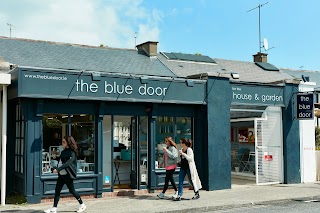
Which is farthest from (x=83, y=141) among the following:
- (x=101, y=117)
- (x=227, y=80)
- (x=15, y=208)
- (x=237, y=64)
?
(x=237, y=64)

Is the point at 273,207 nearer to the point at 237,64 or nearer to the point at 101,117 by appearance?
the point at 101,117

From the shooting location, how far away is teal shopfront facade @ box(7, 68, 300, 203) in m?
10.8

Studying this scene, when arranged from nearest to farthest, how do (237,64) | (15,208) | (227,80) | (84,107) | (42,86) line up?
(15,208) < (42,86) < (84,107) < (227,80) < (237,64)

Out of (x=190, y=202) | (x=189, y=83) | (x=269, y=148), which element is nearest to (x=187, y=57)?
(x=189, y=83)

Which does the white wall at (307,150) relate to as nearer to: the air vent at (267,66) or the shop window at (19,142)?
the air vent at (267,66)

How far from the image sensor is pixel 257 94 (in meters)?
14.5

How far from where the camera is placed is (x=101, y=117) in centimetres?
1180

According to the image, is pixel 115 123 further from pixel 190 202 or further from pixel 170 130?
pixel 190 202

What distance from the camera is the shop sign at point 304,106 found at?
1458cm

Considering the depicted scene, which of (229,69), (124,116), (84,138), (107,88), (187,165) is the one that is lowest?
(187,165)

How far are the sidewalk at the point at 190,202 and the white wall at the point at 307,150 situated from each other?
1.74 metres

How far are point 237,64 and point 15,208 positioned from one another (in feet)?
40.1

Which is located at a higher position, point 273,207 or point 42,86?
point 42,86

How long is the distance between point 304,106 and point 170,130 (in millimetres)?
5252
